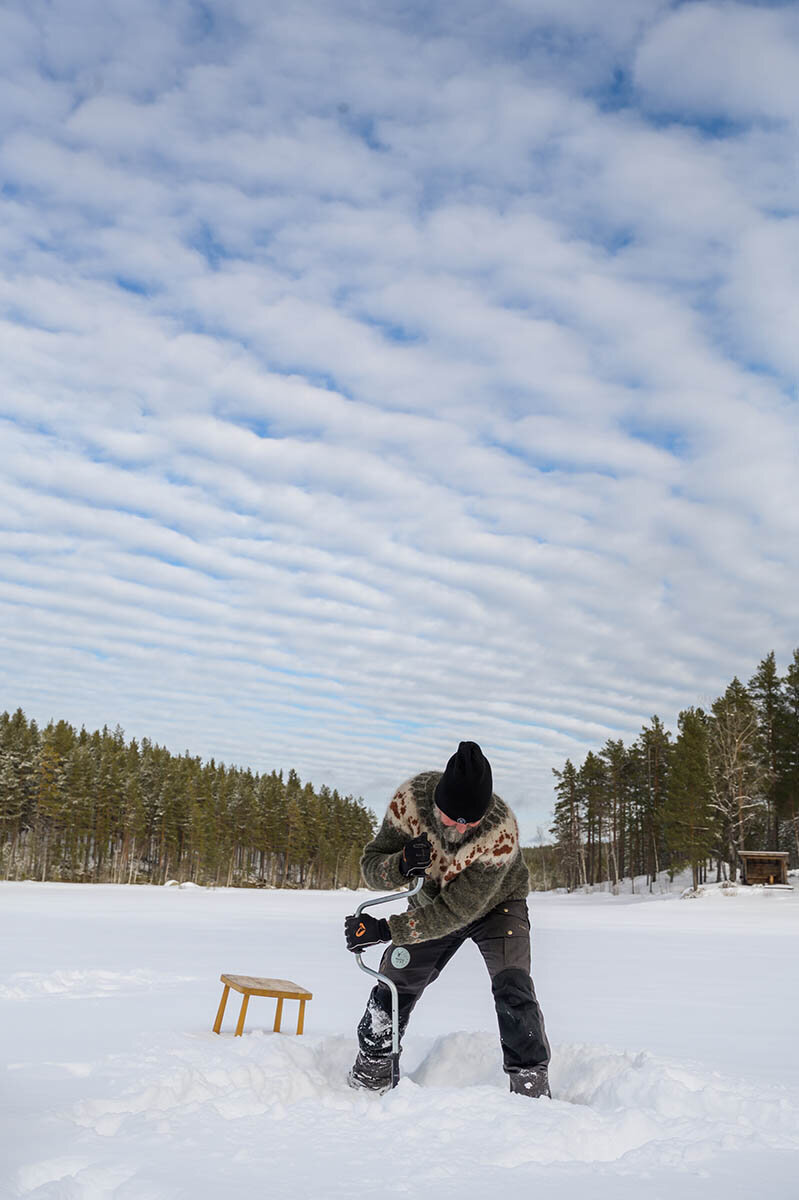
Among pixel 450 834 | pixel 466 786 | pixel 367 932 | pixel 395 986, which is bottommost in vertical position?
pixel 395 986

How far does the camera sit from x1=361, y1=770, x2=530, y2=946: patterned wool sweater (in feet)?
15.6

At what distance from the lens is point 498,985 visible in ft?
15.6

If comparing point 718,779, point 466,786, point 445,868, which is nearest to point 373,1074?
point 445,868

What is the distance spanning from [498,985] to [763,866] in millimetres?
35942

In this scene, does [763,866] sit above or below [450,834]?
below

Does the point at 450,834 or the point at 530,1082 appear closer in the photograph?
the point at 530,1082

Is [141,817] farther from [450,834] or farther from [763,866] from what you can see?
[450,834]

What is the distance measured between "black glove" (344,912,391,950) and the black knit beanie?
799 mm

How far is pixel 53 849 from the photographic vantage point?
7288 centimetres

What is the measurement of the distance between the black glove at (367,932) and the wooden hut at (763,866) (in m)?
34.5

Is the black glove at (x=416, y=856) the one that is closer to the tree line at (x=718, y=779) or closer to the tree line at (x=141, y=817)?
the tree line at (x=718, y=779)

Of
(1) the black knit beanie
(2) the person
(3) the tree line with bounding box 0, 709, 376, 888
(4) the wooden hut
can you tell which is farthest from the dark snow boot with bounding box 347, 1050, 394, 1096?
(3) the tree line with bounding box 0, 709, 376, 888

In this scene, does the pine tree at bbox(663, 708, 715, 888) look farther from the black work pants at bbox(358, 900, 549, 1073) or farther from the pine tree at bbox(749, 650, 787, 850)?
the black work pants at bbox(358, 900, 549, 1073)

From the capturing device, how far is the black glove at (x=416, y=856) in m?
4.67
